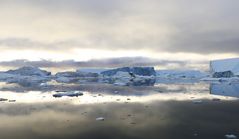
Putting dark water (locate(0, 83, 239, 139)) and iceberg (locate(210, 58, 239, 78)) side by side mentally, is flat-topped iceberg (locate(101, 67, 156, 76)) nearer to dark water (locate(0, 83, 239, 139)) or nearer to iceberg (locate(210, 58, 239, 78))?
iceberg (locate(210, 58, 239, 78))

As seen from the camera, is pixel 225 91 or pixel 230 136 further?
pixel 225 91

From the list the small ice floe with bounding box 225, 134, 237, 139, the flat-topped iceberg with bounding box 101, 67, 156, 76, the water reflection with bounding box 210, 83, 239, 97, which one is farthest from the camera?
the flat-topped iceberg with bounding box 101, 67, 156, 76

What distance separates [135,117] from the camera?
22.5 metres

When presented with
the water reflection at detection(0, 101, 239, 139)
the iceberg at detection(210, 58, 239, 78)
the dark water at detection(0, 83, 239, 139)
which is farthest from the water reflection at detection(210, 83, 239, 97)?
the iceberg at detection(210, 58, 239, 78)

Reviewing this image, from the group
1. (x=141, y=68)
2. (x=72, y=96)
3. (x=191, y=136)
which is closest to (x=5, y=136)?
(x=191, y=136)

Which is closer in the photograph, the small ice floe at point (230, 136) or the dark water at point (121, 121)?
the small ice floe at point (230, 136)

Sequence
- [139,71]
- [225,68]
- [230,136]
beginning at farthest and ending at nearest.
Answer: [139,71]
[225,68]
[230,136]

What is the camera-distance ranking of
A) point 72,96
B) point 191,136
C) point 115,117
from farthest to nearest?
point 72,96 < point 115,117 < point 191,136

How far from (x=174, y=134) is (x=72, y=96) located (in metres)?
22.1

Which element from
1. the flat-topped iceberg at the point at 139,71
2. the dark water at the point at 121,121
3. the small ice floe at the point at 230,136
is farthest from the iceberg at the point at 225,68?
the small ice floe at the point at 230,136

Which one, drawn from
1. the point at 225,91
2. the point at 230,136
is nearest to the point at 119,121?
the point at 230,136

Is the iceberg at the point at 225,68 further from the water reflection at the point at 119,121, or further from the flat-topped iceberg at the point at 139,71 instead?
the water reflection at the point at 119,121

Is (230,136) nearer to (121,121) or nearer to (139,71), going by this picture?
(121,121)

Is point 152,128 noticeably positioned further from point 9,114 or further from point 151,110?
point 9,114
